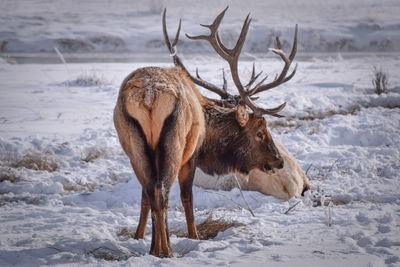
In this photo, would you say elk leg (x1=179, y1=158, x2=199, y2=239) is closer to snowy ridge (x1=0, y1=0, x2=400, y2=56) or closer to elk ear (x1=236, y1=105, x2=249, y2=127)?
elk ear (x1=236, y1=105, x2=249, y2=127)

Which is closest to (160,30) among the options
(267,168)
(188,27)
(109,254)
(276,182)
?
(188,27)

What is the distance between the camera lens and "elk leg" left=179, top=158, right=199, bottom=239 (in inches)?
152

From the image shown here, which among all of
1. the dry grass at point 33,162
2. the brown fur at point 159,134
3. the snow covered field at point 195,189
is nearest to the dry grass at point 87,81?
the snow covered field at point 195,189

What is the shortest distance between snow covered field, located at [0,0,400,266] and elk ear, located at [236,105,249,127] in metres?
0.89

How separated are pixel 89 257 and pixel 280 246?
160cm

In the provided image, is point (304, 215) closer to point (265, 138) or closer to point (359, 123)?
point (265, 138)

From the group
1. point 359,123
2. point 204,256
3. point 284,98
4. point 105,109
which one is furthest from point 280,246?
point 284,98

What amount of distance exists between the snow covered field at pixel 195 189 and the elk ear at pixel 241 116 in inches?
35.1

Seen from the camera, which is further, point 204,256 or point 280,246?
point 280,246

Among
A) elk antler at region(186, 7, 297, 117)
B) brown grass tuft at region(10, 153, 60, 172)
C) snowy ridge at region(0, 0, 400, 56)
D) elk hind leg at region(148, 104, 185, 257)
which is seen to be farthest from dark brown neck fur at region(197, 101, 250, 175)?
snowy ridge at region(0, 0, 400, 56)

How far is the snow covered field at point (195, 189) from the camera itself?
3.40 metres

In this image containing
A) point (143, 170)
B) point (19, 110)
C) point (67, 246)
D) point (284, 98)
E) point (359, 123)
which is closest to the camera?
point (143, 170)

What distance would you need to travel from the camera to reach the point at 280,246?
354 centimetres

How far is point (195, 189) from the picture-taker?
5625 millimetres
